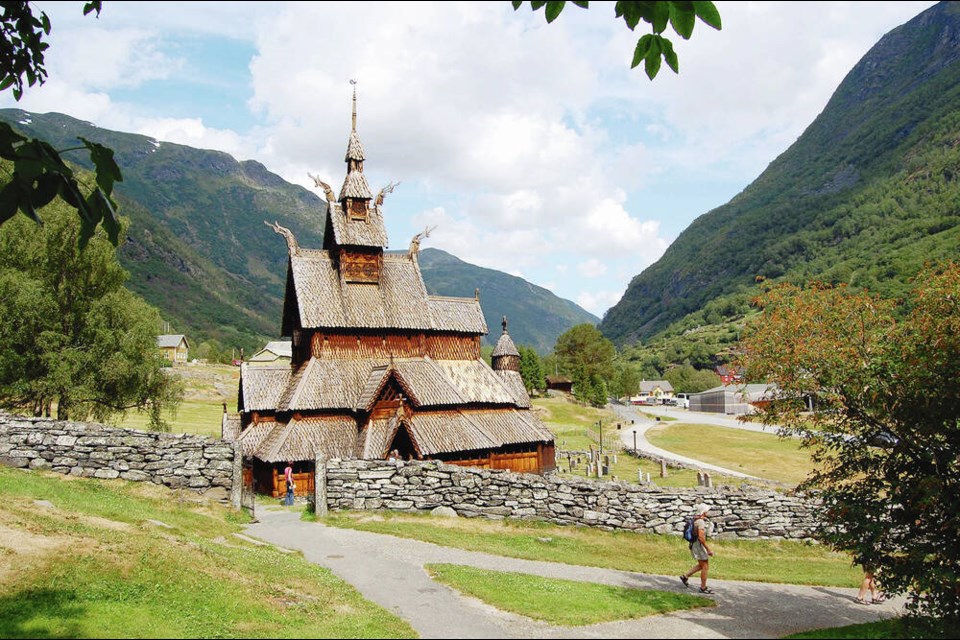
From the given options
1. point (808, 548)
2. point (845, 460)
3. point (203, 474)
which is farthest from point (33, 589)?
point (808, 548)

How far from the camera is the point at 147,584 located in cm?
1088

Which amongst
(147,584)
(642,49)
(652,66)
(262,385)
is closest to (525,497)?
(147,584)

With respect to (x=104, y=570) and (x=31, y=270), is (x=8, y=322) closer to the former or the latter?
(x=31, y=270)

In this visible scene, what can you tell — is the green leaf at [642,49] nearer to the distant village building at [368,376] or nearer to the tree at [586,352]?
the distant village building at [368,376]

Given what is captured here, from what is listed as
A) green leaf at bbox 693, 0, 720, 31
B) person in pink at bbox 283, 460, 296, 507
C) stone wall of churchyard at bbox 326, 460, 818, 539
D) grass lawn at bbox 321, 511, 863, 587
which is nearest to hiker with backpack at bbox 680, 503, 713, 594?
grass lawn at bbox 321, 511, 863, 587

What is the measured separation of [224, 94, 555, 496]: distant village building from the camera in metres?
31.0

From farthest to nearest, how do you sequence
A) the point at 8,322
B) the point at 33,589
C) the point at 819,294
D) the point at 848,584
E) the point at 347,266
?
the point at 347,266 < the point at 8,322 < the point at 848,584 < the point at 819,294 < the point at 33,589

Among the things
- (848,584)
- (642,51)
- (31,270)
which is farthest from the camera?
(31,270)

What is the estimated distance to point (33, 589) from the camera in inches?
398

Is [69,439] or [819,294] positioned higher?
[819,294]

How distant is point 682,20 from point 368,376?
3092 cm

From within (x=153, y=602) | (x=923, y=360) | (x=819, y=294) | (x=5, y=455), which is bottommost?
(x=153, y=602)

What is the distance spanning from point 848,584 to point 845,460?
7.24 meters

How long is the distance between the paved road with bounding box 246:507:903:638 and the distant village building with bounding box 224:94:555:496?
1008cm
